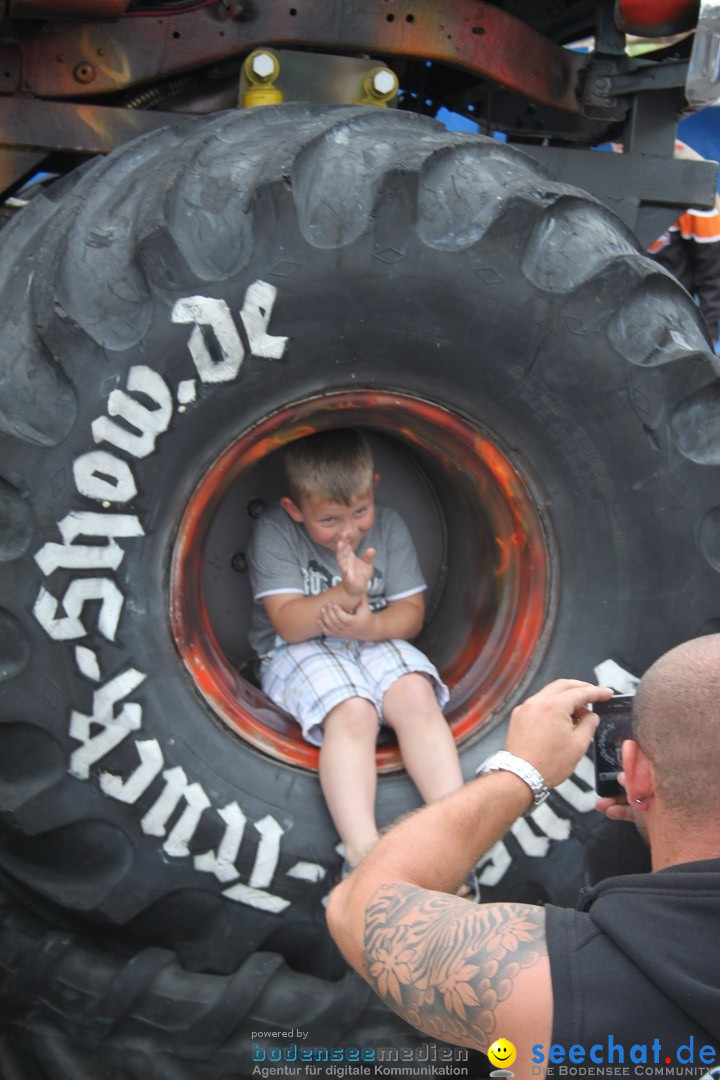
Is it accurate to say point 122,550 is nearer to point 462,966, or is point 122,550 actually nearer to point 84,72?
point 462,966

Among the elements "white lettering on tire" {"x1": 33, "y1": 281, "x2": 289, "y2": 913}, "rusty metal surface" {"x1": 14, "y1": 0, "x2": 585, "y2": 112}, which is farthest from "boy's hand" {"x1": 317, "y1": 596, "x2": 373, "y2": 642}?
"rusty metal surface" {"x1": 14, "y1": 0, "x2": 585, "y2": 112}

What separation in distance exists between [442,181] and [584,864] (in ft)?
4.67

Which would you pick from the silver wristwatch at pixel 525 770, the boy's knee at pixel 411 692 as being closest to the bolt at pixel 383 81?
the boy's knee at pixel 411 692

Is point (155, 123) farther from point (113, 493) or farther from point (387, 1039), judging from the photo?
point (387, 1039)

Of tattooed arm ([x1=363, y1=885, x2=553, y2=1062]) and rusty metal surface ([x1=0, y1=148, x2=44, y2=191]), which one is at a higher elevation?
rusty metal surface ([x1=0, y1=148, x2=44, y2=191])

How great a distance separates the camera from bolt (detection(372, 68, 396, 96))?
2898 millimetres

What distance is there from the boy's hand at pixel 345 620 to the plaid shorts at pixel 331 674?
72mm

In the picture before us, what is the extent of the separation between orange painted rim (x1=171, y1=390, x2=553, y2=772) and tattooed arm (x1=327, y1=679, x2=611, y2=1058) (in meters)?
0.73

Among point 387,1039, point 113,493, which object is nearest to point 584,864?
point 387,1039

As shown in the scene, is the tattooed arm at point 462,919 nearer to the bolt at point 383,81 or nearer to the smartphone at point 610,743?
the smartphone at point 610,743

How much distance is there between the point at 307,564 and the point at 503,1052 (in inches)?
59.3

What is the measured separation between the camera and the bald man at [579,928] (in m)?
1.55

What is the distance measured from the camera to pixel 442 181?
2443mm

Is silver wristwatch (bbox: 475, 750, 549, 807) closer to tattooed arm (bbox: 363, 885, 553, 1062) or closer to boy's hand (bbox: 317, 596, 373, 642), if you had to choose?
tattooed arm (bbox: 363, 885, 553, 1062)
